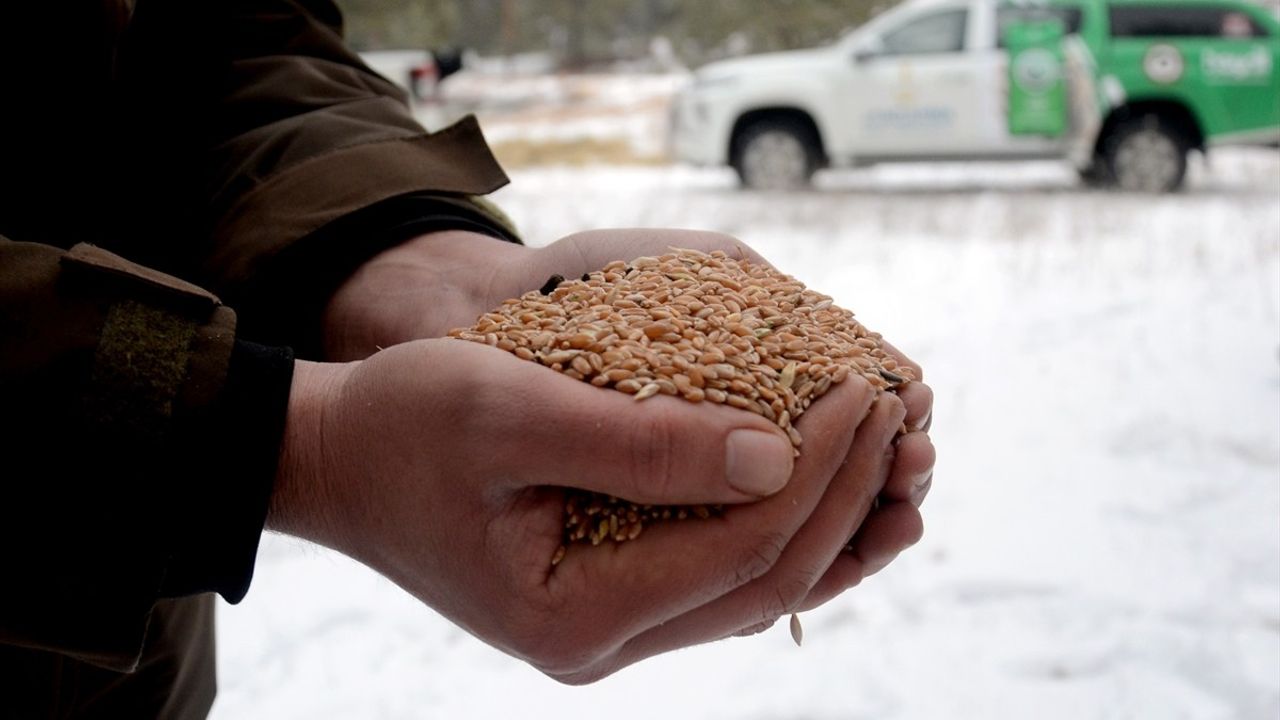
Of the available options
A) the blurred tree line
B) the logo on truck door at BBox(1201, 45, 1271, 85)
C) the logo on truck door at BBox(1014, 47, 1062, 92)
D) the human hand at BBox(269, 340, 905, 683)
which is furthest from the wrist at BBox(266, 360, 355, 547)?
the logo on truck door at BBox(1201, 45, 1271, 85)

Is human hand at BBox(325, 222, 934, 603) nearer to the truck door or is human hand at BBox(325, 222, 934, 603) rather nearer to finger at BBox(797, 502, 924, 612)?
finger at BBox(797, 502, 924, 612)

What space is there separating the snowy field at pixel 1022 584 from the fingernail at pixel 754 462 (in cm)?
51

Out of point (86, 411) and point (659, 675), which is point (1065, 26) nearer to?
point (659, 675)

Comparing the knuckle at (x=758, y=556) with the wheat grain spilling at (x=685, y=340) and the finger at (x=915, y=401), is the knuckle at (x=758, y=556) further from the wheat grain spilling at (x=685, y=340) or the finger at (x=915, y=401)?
the finger at (x=915, y=401)

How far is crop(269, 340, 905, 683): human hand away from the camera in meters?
0.74

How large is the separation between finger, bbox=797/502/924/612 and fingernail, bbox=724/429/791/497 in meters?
0.15

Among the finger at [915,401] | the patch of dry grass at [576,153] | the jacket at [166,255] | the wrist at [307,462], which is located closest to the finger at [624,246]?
the jacket at [166,255]

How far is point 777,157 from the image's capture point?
5570 mm

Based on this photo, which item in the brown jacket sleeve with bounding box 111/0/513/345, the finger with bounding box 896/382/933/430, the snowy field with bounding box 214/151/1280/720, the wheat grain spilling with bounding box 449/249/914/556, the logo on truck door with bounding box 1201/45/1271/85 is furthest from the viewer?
the logo on truck door with bounding box 1201/45/1271/85

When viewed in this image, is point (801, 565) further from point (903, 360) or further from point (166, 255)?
point (166, 255)

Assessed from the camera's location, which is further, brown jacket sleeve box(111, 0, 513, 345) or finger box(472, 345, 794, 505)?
brown jacket sleeve box(111, 0, 513, 345)

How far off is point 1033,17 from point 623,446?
5.29m

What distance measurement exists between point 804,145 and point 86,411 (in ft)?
16.9

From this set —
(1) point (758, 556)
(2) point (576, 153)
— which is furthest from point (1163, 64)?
(1) point (758, 556)
